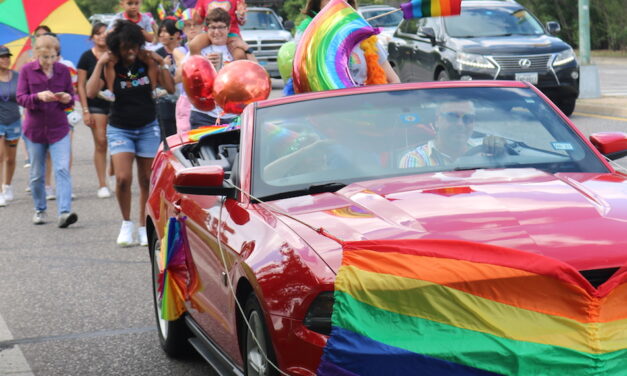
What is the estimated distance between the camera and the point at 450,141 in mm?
5875

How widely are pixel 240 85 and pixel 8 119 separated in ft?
21.6

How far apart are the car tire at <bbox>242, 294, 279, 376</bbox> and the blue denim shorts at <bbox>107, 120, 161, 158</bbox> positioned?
6.07 m

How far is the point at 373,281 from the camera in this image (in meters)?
4.14

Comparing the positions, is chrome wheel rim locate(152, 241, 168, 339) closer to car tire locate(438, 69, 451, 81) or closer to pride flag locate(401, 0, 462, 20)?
pride flag locate(401, 0, 462, 20)

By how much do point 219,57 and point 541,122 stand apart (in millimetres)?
5262

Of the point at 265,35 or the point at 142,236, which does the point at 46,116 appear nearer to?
the point at 142,236

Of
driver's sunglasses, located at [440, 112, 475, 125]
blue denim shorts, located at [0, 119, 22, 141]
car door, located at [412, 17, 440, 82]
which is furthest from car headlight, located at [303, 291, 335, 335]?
car door, located at [412, 17, 440, 82]

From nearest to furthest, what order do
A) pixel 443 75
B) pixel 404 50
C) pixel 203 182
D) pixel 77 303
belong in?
pixel 203 182 < pixel 77 303 < pixel 443 75 < pixel 404 50

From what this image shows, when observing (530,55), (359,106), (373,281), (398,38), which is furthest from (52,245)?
(398,38)

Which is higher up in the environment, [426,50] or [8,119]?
[8,119]

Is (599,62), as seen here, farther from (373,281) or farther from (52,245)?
(373,281)

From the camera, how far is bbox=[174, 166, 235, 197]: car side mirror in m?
5.53

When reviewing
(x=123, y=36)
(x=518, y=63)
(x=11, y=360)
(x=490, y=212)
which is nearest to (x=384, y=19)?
(x=518, y=63)

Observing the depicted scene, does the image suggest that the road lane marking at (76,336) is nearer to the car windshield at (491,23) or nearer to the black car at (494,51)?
the black car at (494,51)
